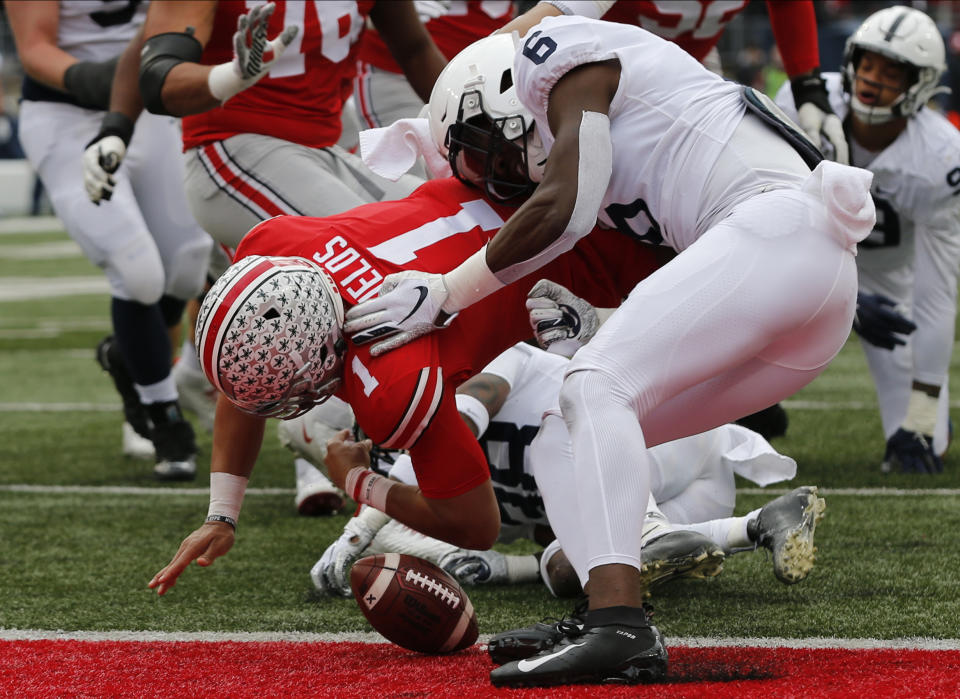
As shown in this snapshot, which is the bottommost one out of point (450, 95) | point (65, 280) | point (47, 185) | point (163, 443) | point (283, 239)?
point (65, 280)

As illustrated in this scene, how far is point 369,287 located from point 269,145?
1436 millimetres

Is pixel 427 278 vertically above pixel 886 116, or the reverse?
pixel 427 278

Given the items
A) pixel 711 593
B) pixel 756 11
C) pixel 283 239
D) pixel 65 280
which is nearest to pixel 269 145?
pixel 283 239

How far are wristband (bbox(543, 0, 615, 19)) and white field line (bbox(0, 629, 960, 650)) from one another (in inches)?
65.8

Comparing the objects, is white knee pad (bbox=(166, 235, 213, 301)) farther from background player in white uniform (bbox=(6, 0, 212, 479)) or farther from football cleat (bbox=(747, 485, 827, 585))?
football cleat (bbox=(747, 485, 827, 585))

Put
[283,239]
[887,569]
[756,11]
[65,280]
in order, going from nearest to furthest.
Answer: [283,239] < [887,569] < [65,280] < [756,11]

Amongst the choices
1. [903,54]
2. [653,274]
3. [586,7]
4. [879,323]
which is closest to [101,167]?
[586,7]

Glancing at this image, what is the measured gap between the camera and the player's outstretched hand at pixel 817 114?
15.0ft

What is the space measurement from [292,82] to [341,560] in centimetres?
148

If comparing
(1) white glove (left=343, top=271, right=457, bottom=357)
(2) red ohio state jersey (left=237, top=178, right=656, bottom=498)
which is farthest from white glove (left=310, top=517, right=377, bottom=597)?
(1) white glove (left=343, top=271, right=457, bottom=357)

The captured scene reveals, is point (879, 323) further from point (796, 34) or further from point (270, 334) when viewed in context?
point (270, 334)

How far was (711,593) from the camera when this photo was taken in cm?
329

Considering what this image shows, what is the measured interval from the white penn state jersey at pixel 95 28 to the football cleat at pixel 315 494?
187 centimetres

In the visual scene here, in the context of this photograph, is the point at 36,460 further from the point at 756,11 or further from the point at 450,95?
the point at 756,11
